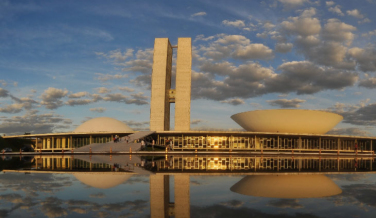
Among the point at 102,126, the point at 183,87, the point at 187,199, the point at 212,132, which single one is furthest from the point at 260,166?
the point at 102,126

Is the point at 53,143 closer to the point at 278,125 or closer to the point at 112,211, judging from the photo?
the point at 278,125

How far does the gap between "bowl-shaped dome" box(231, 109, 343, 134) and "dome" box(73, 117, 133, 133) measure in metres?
27.1

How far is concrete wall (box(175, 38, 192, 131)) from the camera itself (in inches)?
2660

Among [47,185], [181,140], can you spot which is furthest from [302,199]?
[181,140]

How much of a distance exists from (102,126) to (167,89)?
1599 cm

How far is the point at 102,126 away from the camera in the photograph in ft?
233

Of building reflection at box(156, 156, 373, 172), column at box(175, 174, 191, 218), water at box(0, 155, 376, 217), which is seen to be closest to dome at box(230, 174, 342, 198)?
water at box(0, 155, 376, 217)

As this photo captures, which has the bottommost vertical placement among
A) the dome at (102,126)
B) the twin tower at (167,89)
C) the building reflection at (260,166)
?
the building reflection at (260,166)

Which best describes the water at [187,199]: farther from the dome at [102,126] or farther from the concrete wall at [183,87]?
the dome at [102,126]

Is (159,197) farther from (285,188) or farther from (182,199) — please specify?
(285,188)

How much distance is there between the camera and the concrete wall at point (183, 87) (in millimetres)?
67562

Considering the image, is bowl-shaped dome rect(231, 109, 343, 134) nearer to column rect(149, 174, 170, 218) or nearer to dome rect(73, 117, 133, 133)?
dome rect(73, 117, 133, 133)

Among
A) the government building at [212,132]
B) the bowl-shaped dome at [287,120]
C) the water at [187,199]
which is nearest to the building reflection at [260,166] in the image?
the water at [187,199]

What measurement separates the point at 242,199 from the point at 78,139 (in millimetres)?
57530
